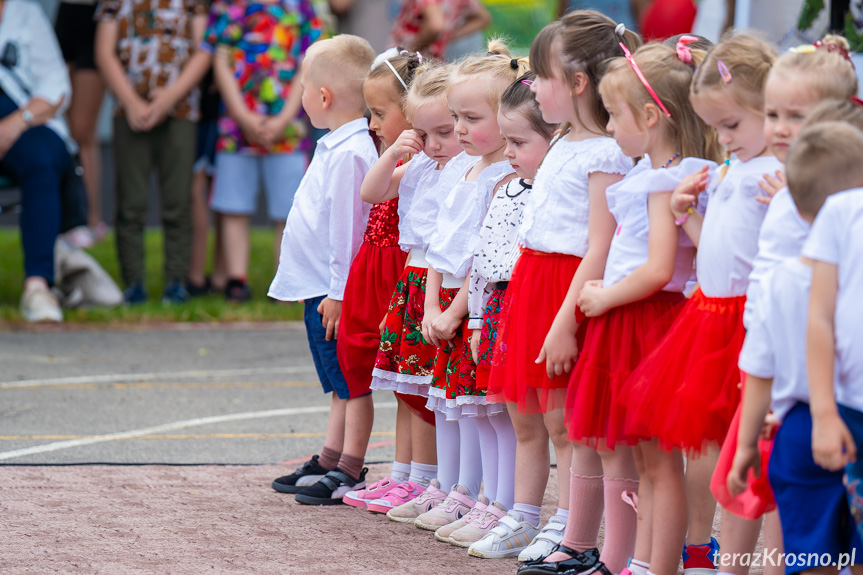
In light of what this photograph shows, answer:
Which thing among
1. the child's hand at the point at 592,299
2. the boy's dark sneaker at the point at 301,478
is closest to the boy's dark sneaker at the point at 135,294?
the boy's dark sneaker at the point at 301,478

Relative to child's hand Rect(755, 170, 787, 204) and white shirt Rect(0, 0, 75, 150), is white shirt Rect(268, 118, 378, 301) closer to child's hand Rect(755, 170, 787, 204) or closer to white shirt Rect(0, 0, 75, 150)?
child's hand Rect(755, 170, 787, 204)

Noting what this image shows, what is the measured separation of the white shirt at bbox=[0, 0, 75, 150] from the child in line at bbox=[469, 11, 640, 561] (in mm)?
5475

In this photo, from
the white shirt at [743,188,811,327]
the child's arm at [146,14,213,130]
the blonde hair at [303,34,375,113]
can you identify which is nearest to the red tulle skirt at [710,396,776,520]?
the white shirt at [743,188,811,327]

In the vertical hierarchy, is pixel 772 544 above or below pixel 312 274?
below

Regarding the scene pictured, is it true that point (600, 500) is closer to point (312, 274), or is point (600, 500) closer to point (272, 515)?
point (272, 515)

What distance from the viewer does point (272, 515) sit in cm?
399

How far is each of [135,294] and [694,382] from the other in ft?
21.3

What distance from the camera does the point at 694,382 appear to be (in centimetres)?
279

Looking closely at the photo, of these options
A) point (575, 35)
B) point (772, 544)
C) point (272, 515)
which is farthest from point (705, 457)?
point (272, 515)

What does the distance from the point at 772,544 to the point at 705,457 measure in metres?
0.30

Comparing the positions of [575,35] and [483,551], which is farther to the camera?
[483,551]

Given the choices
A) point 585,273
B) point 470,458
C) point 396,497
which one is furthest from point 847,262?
point 396,497

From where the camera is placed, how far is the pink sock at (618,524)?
10.5 feet

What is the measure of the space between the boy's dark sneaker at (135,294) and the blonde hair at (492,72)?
5.29 m
